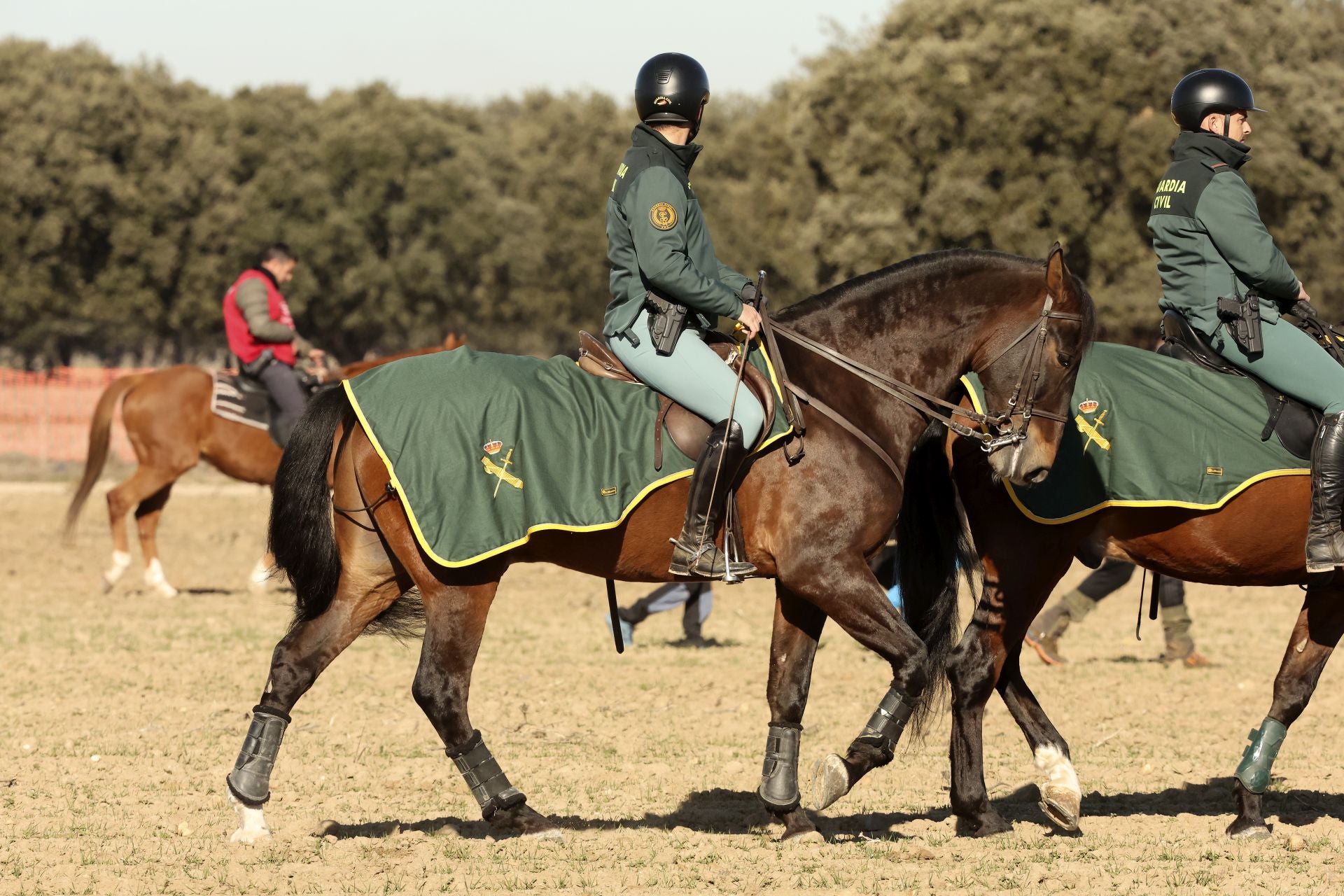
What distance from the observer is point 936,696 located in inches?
312

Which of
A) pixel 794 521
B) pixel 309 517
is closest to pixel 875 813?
pixel 794 521

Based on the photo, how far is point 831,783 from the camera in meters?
6.27

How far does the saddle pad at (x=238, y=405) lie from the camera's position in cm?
1497

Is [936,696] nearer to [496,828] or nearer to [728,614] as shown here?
[496,828]

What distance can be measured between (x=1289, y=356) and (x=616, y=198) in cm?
299

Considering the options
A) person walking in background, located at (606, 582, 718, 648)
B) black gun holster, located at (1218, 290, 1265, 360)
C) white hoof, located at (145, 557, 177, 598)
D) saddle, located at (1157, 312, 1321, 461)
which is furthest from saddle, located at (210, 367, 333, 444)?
black gun holster, located at (1218, 290, 1265, 360)

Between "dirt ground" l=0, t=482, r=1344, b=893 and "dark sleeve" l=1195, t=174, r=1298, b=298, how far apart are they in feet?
7.66

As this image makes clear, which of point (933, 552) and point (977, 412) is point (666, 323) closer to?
point (977, 412)

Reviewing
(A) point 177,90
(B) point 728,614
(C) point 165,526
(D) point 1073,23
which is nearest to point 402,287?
(A) point 177,90

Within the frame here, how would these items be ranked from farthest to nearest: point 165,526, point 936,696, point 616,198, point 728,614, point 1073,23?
point 1073,23
point 165,526
point 728,614
point 936,696
point 616,198

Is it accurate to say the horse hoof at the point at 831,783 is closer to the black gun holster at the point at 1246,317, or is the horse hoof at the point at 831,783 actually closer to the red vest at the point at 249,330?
the black gun holster at the point at 1246,317

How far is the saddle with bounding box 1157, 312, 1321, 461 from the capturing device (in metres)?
6.95

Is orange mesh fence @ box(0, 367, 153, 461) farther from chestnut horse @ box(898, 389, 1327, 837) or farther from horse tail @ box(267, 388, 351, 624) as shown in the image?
chestnut horse @ box(898, 389, 1327, 837)

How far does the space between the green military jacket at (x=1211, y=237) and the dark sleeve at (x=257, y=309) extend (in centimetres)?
909
